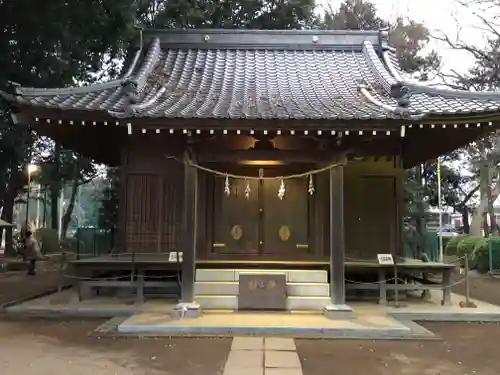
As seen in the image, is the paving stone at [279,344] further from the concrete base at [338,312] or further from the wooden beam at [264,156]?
the wooden beam at [264,156]

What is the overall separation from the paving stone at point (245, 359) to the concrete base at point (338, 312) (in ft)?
8.46

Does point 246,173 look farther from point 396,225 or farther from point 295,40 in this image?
point 295,40

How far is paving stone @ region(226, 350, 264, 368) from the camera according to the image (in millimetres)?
6367

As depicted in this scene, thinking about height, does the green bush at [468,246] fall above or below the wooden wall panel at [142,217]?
below

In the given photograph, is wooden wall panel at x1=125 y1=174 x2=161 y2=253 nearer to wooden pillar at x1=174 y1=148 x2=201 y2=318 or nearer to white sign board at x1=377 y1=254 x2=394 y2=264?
wooden pillar at x1=174 y1=148 x2=201 y2=318

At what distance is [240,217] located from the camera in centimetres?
1177

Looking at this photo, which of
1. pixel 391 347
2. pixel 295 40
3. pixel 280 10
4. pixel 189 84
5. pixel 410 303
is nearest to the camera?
pixel 391 347

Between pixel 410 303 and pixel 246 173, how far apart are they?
4.66m

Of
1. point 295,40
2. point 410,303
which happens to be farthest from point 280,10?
point 410,303

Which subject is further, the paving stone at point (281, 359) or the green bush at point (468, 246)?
the green bush at point (468, 246)

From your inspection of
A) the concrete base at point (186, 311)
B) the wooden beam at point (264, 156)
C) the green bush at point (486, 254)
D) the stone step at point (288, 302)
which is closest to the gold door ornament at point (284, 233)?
the stone step at point (288, 302)

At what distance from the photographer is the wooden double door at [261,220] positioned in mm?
11680

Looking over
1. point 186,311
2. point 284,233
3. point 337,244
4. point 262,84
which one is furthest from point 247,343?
point 262,84

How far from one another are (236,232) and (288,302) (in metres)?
2.42
